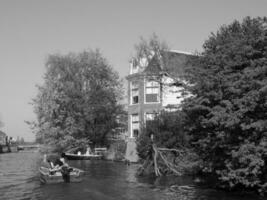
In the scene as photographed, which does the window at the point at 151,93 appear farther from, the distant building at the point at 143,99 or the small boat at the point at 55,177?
the small boat at the point at 55,177

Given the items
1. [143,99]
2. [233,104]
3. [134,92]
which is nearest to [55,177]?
[233,104]

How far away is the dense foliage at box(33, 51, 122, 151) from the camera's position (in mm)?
55625

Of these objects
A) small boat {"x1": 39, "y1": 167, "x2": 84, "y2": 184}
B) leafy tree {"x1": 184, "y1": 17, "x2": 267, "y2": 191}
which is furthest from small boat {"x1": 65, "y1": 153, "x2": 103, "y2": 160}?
leafy tree {"x1": 184, "y1": 17, "x2": 267, "y2": 191}

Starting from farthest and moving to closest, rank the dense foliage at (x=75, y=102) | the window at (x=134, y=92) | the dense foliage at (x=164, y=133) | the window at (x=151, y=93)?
the dense foliage at (x=75, y=102) < the window at (x=134, y=92) < the window at (x=151, y=93) < the dense foliage at (x=164, y=133)

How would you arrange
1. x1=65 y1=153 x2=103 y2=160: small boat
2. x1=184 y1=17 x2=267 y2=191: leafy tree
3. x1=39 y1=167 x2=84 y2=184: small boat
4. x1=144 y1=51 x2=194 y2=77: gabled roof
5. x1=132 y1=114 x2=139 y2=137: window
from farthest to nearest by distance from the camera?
x1=65 y1=153 x2=103 y2=160: small boat → x1=132 y1=114 x2=139 y2=137: window → x1=144 y1=51 x2=194 y2=77: gabled roof → x1=39 y1=167 x2=84 y2=184: small boat → x1=184 y1=17 x2=267 y2=191: leafy tree

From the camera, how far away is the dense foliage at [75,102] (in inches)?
2190

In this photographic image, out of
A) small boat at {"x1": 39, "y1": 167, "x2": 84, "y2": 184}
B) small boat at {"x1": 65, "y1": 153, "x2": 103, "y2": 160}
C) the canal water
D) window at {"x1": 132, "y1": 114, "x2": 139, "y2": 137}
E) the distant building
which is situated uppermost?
the distant building

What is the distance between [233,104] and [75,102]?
4019 cm

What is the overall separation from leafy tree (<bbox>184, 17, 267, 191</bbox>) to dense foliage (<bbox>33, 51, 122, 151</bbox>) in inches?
1389

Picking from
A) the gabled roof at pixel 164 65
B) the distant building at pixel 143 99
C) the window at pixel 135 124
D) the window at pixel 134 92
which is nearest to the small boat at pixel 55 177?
the gabled roof at pixel 164 65

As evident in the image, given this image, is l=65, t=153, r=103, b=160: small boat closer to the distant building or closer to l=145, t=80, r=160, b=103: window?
the distant building

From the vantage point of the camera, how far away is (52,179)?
26688 millimetres

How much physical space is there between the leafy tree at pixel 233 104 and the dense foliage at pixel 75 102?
3528 cm

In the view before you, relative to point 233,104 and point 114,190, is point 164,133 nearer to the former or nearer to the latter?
point 114,190
